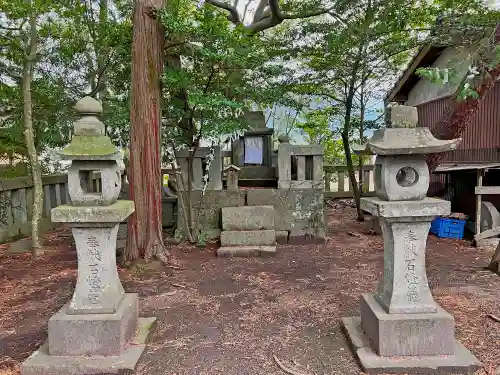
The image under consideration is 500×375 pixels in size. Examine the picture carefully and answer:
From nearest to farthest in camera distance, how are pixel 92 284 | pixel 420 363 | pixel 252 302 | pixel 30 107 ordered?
1. pixel 420 363
2. pixel 92 284
3. pixel 252 302
4. pixel 30 107

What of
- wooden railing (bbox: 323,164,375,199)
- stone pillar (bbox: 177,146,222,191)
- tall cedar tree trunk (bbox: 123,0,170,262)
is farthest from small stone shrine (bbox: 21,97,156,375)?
wooden railing (bbox: 323,164,375,199)

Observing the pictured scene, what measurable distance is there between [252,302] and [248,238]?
265cm

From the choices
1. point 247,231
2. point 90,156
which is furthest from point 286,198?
point 90,156

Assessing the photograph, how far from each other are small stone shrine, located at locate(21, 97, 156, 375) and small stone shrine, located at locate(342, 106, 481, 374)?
2312mm

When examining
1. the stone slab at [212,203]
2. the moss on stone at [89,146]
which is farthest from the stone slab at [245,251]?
the moss on stone at [89,146]

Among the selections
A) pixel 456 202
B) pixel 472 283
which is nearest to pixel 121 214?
pixel 472 283

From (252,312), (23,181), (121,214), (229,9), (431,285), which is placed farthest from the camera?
(229,9)

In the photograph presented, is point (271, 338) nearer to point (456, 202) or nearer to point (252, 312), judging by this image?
point (252, 312)

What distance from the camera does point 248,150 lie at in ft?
33.5

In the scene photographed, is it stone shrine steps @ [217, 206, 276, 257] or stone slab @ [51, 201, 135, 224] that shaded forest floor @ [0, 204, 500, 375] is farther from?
stone slab @ [51, 201, 135, 224]

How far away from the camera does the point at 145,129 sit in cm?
643

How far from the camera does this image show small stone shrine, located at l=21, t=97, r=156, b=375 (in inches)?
137

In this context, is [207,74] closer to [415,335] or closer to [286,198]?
[286,198]

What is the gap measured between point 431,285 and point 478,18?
5488 mm
